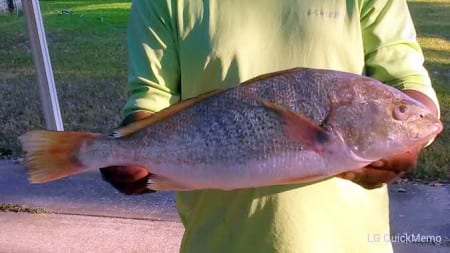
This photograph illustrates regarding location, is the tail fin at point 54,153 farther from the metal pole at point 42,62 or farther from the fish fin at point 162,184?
the metal pole at point 42,62

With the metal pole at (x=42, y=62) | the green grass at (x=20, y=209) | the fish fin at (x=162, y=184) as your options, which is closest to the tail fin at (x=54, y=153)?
the fish fin at (x=162, y=184)

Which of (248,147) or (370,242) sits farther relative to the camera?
(370,242)

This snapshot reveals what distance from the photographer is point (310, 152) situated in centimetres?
151

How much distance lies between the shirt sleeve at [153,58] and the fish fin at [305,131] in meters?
0.41

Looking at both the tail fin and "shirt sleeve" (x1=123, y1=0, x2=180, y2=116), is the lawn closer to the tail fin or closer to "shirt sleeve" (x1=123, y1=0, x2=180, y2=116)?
"shirt sleeve" (x1=123, y1=0, x2=180, y2=116)

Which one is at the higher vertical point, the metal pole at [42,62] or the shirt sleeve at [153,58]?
the shirt sleeve at [153,58]

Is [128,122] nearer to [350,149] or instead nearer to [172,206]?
[350,149]

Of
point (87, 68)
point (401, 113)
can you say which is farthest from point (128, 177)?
point (87, 68)

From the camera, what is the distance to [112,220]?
4.53m

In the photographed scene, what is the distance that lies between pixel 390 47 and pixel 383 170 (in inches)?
13.5

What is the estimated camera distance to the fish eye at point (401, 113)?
1.54m

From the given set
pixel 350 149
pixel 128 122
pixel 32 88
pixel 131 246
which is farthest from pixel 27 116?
pixel 350 149

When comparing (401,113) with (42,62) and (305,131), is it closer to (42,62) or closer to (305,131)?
(305,131)

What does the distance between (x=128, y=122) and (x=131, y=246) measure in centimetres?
248
